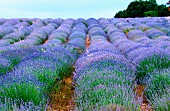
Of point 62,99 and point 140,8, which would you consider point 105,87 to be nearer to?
point 62,99

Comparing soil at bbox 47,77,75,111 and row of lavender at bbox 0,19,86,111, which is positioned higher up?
row of lavender at bbox 0,19,86,111

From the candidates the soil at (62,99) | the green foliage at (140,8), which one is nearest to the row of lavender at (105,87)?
the soil at (62,99)

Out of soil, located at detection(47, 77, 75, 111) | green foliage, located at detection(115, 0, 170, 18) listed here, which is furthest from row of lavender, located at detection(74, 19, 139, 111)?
green foliage, located at detection(115, 0, 170, 18)

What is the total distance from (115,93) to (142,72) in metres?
2.47

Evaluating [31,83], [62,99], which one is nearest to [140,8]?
[62,99]

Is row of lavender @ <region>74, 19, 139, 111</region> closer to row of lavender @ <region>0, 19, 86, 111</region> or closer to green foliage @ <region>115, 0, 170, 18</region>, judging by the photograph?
row of lavender @ <region>0, 19, 86, 111</region>

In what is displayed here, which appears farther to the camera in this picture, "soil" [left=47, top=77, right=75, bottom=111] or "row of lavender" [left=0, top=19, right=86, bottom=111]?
"soil" [left=47, top=77, right=75, bottom=111]

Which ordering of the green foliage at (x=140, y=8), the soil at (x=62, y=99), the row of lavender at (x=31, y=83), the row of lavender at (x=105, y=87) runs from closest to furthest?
the row of lavender at (x=105, y=87)
the row of lavender at (x=31, y=83)
the soil at (x=62, y=99)
the green foliage at (x=140, y=8)

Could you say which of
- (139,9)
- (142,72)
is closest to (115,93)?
(142,72)

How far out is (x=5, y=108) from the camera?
3.87m

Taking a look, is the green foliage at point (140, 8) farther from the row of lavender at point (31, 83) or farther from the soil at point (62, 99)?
the soil at point (62, 99)

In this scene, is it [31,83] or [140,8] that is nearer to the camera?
[31,83]

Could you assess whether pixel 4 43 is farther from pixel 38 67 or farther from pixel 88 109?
pixel 88 109

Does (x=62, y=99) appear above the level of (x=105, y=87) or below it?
below
